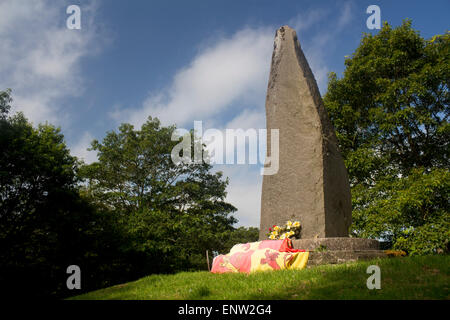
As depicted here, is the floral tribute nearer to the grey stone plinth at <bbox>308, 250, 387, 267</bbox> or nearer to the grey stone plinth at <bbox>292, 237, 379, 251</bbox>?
the grey stone plinth at <bbox>292, 237, 379, 251</bbox>

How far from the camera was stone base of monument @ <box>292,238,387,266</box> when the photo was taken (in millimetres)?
6539

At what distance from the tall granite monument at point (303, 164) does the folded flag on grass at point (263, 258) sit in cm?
55

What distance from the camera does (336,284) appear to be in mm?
4535

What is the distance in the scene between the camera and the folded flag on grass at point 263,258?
6489mm

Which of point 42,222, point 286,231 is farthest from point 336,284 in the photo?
point 42,222

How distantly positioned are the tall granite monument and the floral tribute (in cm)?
14

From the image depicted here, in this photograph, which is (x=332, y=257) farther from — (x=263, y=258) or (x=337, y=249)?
(x=263, y=258)

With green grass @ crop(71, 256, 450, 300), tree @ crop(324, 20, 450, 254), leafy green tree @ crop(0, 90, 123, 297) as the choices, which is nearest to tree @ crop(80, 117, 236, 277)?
leafy green tree @ crop(0, 90, 123, 297)

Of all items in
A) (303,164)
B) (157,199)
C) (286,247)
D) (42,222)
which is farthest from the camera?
(157,199)

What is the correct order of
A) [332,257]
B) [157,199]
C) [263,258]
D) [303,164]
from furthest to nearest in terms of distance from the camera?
[157,199] < [303,164] < [263,258] < [332,257]

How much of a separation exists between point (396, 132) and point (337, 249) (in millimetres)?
9810

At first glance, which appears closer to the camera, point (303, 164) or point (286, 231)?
point (286, 231)

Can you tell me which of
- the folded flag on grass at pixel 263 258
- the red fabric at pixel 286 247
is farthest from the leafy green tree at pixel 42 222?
the red fabric at pixel 286 247

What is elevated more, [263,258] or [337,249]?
[337,249]
